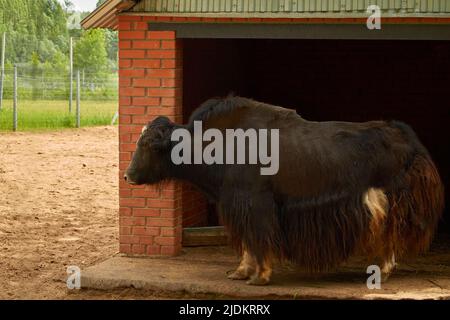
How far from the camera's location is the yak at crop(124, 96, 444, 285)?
7781 millimetres

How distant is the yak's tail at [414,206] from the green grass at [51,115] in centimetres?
1538

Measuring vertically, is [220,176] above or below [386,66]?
below

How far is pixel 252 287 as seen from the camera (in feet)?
25.8

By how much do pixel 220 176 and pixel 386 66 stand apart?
5302 mm

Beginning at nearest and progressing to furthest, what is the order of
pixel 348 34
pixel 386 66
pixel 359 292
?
A: pixel 359 292 < pixel 348 34 < pixel 386 66

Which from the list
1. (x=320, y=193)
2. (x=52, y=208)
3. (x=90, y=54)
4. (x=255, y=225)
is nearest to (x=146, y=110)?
(x=255, y=225)

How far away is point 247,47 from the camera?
12.8 m

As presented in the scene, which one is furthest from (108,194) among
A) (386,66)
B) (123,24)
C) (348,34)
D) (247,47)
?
(348,34)

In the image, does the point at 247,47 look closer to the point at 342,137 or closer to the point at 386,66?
the point at 386,66

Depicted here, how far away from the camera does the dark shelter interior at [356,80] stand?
12367 mm

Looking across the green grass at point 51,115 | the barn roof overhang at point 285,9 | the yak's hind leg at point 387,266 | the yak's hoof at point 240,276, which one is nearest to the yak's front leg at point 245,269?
the yak's hoof at point 240,276

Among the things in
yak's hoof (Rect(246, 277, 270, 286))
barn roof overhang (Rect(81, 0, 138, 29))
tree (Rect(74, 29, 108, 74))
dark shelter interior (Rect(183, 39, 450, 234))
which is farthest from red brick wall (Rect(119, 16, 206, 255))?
tree (Rect(74, 29, 108, 74))

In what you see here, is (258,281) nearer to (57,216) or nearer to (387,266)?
(387,266)

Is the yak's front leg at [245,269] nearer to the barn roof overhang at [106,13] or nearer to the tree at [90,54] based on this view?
the barn roof overhang at [106,13]
